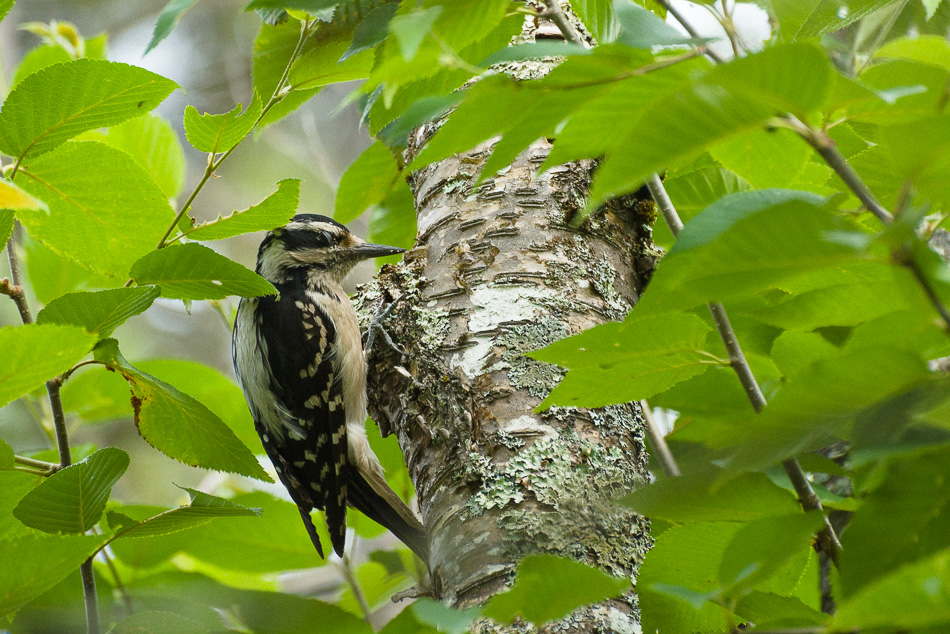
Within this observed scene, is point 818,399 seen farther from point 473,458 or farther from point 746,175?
point 473,458

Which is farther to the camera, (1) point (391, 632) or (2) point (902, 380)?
(1) point (391, 632)

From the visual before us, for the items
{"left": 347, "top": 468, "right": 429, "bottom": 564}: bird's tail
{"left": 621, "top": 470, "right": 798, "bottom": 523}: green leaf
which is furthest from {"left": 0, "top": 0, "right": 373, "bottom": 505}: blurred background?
{"left": 621, "top": 470, "right": 798, "bottom": 523}: green leaf

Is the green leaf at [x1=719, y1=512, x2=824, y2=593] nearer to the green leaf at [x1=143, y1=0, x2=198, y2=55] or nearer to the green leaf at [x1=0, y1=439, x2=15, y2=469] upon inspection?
the green leaf at [x1=143, y1=0, x2=198, y2=55]

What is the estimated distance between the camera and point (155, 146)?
1886 millimetres

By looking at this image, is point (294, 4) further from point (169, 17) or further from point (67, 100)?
point (67, 100)

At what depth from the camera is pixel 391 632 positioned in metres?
1.22

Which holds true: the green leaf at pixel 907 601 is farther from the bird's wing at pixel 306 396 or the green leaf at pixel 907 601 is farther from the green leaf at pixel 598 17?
the bird's wing at pixel 306 396

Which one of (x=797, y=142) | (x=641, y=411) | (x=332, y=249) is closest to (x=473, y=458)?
(x=641, y=411)

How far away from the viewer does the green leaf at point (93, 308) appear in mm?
1049

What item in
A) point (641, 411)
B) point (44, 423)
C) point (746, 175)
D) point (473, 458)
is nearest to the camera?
point (746, 175)

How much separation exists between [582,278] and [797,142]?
32.1 inches

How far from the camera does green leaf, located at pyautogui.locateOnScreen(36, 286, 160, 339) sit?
1.05m

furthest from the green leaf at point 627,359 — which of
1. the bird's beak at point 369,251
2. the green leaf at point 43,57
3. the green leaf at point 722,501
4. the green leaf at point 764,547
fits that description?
the bird's beak at point 369,251

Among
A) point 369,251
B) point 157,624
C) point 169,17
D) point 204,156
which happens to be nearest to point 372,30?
point 169,17
